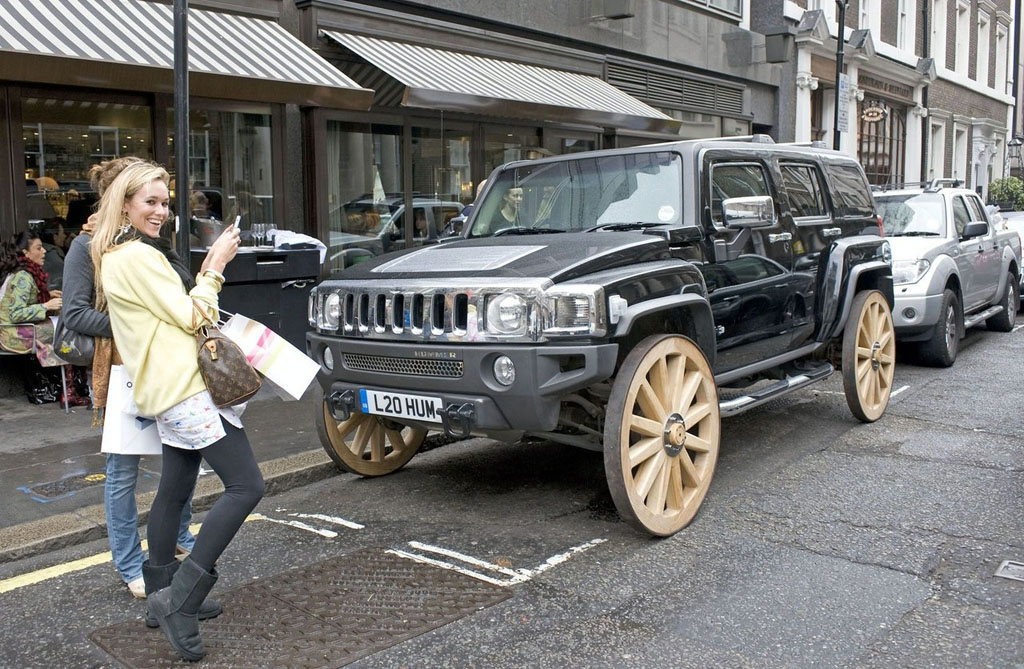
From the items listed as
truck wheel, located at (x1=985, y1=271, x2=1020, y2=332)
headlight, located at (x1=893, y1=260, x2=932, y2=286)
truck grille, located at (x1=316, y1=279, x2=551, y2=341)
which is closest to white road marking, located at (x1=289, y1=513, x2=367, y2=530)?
truck grille, located at (x1=316, y1=279, x2=551, y2=341)

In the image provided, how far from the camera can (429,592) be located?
409cm

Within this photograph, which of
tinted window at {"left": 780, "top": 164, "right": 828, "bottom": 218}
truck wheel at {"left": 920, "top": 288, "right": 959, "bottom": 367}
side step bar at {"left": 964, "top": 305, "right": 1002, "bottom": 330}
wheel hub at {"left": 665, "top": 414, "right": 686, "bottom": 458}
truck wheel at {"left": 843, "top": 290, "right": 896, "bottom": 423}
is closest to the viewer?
wheel hub at {"left": 665, "top": 414, "right": 686, "bottom": 458}

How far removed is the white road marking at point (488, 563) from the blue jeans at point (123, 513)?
106cm

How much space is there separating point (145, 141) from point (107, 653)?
653cm

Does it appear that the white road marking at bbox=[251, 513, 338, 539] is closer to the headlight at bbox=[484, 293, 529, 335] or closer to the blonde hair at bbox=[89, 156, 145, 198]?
the headlight at bbox=[484, 293, 529, 335]

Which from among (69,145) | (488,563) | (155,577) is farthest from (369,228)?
(155,577)

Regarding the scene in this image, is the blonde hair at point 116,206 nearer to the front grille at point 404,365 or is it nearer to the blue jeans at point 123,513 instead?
the blue jeans at point 123,513

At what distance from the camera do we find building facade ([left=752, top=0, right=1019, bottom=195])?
832 inches

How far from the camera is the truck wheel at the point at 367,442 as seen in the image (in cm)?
563

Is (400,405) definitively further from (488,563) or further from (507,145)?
(507,145)

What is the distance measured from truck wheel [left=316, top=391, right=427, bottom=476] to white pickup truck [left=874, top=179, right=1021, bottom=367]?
5355 millimetres

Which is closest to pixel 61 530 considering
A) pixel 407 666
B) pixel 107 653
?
pixel 107 653

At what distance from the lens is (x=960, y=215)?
35.0ft

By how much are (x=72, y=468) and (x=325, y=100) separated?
4.47m
